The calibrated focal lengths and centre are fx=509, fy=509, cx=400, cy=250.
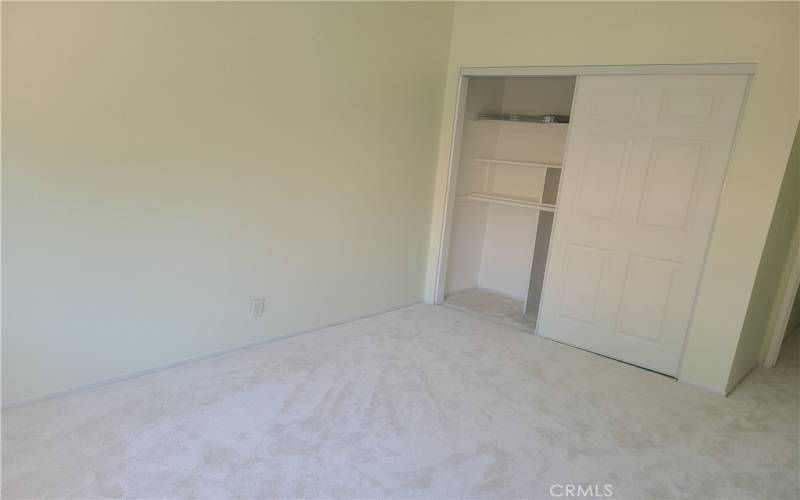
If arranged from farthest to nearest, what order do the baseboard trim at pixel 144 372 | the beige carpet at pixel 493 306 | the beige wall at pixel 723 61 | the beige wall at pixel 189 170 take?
the beige carpet at pixel 493 306
the beige wall at pixel 723 61
the baseboard trim at pixel 144 372
the beige wall at pixel 189 170

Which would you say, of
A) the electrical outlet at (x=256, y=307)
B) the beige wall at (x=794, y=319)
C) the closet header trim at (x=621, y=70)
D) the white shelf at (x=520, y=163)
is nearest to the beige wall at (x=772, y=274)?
the closet header trim at (x=621, y=70)

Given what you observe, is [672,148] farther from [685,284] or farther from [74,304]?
[74,304]

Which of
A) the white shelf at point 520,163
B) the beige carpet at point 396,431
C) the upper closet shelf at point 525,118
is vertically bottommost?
the beige carpet at point 396,431

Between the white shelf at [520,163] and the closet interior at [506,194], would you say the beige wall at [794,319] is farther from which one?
the white shelf at [520,163]

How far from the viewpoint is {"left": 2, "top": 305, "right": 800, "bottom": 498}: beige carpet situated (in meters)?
2.08

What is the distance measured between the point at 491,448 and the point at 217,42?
2528mm

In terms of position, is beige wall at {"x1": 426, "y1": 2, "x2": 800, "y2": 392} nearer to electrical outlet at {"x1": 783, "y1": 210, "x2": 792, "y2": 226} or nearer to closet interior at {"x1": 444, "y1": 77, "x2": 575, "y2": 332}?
electrical outlet at {"x1": 783, "y1": 210, "x2": 792, "y2": 226}

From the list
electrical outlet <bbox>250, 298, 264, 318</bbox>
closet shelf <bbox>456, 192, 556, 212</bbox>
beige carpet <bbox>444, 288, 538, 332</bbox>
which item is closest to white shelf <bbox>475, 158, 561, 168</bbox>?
closet shelf <bbox>456, 192, 556, 212</bbox>

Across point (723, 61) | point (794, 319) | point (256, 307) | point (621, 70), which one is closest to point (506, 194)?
point (621, 70)

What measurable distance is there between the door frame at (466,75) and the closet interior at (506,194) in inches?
6.8

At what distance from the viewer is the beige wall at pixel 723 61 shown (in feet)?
9.72

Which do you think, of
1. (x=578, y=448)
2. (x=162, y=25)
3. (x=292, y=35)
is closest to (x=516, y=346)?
(x=578, y=448)

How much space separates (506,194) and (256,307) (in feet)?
9.24

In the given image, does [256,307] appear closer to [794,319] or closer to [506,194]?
[506,194]
